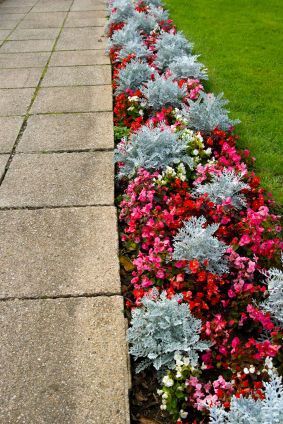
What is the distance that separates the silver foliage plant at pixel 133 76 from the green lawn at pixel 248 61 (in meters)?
0.98

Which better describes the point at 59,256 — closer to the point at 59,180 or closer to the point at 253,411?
the point at 59,180

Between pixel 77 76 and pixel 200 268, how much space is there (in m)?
4.53

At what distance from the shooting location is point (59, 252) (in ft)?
10.6

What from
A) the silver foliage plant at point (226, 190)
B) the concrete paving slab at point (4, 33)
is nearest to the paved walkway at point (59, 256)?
the silver foliage plant at point (226, 190)

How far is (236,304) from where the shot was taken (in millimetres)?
2717

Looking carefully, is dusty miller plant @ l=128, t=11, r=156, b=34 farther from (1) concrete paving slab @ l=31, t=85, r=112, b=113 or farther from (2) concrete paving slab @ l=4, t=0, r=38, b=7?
(2) concrete paving slab @ l=4, t=0, r=38, b=7

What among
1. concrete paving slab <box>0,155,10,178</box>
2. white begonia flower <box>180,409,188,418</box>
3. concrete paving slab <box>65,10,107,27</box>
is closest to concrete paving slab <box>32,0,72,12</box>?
concrete paving slab <box>65,10,107,27</box>

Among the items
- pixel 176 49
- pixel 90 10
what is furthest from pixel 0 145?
pixel 90 10

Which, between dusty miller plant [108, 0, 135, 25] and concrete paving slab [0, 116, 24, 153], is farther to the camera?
dusty miller plant [108, 0, 135, 25]

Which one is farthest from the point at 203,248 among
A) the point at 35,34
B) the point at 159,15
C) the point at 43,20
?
the point at 43,20

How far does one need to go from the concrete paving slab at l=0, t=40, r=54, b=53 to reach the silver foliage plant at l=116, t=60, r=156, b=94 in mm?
2770

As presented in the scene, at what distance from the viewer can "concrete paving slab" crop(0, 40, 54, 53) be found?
7745 millimetres

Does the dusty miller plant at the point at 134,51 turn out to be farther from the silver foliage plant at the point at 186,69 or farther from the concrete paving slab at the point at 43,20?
the concrete paving slab at the point at 43,20

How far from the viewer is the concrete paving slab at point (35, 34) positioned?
8.47 m
